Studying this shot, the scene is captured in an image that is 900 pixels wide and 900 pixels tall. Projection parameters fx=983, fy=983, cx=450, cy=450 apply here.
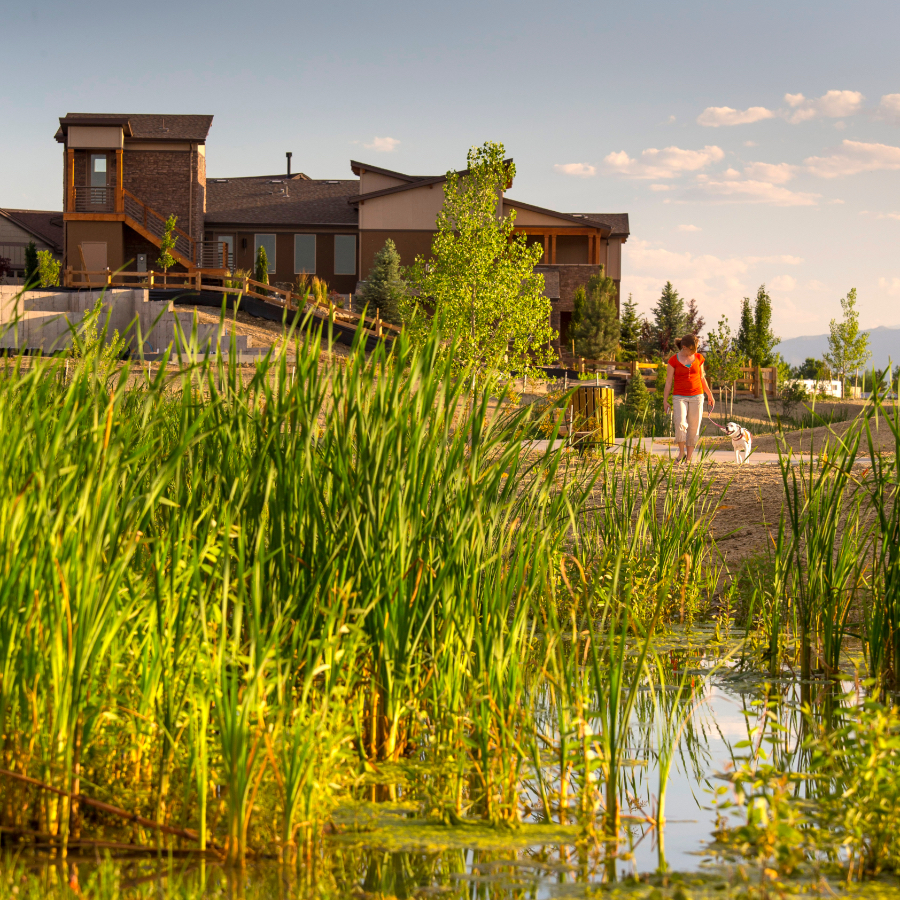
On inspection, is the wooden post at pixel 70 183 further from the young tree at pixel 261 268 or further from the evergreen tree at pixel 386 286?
the evergreen tree at pixel 386 286

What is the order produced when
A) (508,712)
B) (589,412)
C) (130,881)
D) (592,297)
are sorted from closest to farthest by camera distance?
(130,881), (508,712), (589,412), (592,297)

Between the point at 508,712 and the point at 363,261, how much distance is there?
4012 centimetres

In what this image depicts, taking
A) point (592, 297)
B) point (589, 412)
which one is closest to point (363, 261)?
point (592, 297)

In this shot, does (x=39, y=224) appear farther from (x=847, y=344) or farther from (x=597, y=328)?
(x=847, y=344)

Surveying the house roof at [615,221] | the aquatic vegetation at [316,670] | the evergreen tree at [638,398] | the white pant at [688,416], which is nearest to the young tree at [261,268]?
the house roof at [615,221]

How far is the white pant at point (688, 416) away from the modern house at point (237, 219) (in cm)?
2796

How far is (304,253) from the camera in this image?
43.1m

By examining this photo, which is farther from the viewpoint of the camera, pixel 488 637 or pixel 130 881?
pixel 488 637

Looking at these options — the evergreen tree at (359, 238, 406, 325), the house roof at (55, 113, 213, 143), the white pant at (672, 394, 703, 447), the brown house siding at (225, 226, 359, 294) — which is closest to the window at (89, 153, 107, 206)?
the house roof at (55, 113, 213, 143)

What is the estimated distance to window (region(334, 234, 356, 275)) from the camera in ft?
141

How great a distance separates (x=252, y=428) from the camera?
3.59m

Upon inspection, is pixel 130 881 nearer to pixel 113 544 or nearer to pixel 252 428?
pixel 113 544

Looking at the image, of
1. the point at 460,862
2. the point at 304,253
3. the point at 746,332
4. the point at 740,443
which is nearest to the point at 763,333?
the point at 746,332

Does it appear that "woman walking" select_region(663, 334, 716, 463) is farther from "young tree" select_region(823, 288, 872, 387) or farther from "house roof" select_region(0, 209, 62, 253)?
"house roof" select_region(0, 209, 62, 253)
